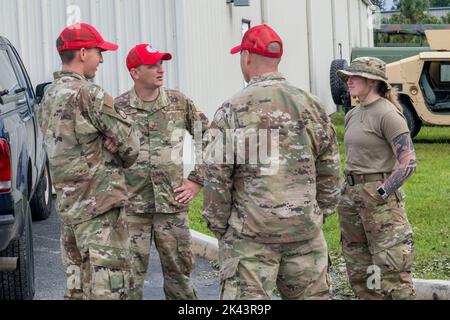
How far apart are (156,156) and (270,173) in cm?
163

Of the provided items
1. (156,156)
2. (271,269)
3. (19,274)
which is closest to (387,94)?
(156,156)

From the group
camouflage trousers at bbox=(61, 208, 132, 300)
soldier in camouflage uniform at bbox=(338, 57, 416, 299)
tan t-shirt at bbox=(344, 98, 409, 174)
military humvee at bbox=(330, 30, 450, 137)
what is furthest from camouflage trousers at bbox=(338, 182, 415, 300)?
military humvee at bbox=(330, 30, 450, 137)

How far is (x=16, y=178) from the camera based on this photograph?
6.46m

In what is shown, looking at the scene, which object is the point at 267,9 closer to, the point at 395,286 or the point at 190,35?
the point at 190,35

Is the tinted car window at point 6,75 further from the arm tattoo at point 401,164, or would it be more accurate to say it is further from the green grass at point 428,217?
the arm tattoo at point 401,164

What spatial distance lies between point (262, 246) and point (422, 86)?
1423cm

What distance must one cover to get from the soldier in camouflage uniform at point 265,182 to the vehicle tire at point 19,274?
2.35m

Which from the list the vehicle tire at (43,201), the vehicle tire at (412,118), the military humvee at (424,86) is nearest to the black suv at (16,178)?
the vehicle tire at (43,201)

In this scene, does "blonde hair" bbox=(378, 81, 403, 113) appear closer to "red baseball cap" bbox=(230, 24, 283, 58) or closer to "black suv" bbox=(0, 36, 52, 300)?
"red baseball cap" bbox=(230, 24, 283, 58)

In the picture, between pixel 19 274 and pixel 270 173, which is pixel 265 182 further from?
pixel 19 274

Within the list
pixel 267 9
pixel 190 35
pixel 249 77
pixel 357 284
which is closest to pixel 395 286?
pixel 357 284

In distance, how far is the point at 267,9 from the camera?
1800cm

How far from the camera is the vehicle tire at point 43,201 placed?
1027cm
